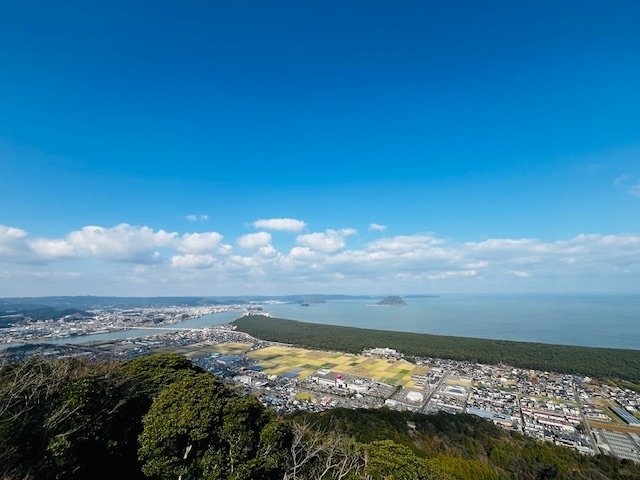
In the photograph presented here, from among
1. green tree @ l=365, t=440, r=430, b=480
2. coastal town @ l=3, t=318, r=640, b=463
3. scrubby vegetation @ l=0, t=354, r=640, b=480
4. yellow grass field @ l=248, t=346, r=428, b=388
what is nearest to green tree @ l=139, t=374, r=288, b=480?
scrubby vegetation @ l=0, t=354, r=640, b=480

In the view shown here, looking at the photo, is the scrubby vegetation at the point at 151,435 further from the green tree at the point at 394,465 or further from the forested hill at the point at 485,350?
the forested hill at the point at 485,350

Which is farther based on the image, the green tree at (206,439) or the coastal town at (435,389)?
the coastal town at (435,389)

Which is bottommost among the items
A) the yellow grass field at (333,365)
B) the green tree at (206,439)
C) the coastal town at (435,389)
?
the yellow grass field at (333,365)

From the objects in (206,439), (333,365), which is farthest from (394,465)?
(333,365)

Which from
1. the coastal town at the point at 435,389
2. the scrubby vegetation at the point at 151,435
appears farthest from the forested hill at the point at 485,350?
the scrubby vegetation at the point at 151,435

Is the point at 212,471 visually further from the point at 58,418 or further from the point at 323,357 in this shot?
the point at 323,357

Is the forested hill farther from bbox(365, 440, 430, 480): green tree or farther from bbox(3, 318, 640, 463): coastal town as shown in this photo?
bbox(365, 440, 430, 480): green tree

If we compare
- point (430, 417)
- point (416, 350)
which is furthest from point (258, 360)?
point (430, 417)
